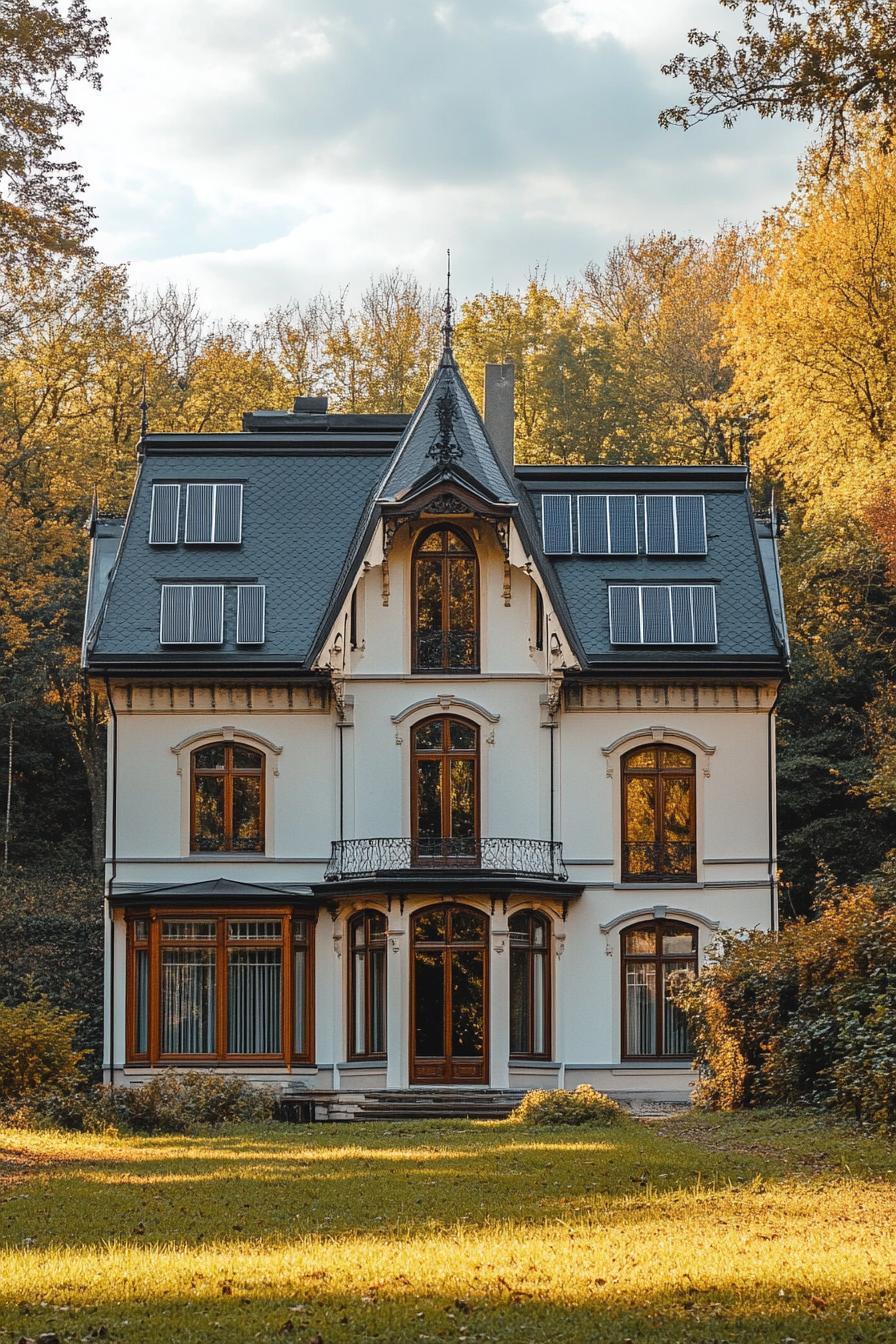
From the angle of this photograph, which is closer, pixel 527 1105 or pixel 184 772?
pixel 527 1105

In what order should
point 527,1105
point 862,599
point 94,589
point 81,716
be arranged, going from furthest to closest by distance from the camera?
point 81,716
point 862,599
point 94,589
point 527,1105

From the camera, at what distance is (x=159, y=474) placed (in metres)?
32.3

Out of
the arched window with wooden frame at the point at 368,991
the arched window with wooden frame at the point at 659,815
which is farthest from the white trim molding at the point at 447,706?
the arched window with wooden frame at the point at 368,991

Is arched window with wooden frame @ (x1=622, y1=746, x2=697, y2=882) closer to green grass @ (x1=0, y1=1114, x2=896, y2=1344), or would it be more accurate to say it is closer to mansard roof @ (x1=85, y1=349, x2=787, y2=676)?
mansard roof @ (x1=85, y1=349, x2=787, y2=676)

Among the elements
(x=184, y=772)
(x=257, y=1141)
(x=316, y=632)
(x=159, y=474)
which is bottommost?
(x=257, y=1141)

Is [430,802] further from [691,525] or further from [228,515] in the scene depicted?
[691,525]

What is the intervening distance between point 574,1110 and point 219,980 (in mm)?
9325

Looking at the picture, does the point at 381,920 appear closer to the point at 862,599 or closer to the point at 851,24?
the point at 862,599

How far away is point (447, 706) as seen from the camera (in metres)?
29.9

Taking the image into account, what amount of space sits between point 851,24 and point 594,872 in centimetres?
1885

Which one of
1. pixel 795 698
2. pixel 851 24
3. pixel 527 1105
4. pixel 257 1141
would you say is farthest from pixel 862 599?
pixel 851 24

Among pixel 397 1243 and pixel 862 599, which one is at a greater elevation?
pixel 862 599

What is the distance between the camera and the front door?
29172mm

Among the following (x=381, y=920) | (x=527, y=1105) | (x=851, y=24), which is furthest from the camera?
(x=381, y=920)
